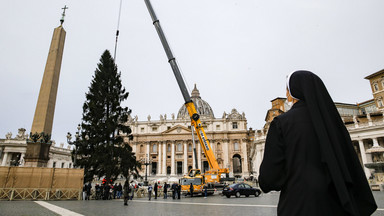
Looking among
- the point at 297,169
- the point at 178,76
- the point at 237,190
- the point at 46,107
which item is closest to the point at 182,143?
the point at 237,190

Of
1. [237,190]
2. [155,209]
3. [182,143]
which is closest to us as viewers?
[155,209]

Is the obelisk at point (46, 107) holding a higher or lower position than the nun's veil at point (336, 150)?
higher

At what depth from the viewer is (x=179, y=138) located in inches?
2778

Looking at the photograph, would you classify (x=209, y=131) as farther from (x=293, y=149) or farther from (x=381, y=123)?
(x=293, y=149)

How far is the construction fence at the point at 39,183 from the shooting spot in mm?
16469

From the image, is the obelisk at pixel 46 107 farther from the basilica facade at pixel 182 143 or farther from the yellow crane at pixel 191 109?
the basilica facade at pixel 182 143

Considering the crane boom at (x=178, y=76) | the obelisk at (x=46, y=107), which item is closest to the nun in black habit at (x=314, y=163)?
the obelisk at (x=46, y=107)

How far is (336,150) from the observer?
161 cm

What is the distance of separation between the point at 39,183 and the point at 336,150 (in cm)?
2022

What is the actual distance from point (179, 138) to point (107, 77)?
47.3 meters

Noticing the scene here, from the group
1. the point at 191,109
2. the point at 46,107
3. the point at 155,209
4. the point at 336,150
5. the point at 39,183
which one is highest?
the point at 191,109

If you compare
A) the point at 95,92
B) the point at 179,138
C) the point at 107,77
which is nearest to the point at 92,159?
the point at 95,92

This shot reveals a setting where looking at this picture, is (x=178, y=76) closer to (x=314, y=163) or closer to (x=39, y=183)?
(x=39, y=183)

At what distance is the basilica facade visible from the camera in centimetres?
6925
